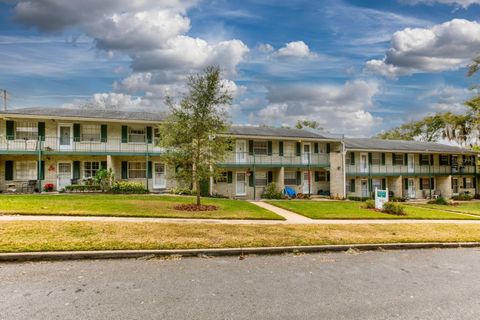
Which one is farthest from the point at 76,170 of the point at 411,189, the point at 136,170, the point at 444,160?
the point at 444,160

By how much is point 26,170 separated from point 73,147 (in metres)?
3.61

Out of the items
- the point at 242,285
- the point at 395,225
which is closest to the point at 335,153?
the point at 395,225

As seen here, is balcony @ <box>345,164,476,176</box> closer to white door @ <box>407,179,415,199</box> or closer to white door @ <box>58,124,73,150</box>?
white door @ <box>407,179,415,199</box>

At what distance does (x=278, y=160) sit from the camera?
27.6 m

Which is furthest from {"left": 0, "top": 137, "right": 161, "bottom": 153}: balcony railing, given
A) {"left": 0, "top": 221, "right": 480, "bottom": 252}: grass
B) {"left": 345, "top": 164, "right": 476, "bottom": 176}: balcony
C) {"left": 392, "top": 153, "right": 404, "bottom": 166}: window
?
{"left": 392, "top": 153, "right": 404, "bottom": 166}: window

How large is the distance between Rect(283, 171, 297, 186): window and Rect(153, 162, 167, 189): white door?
10570mm

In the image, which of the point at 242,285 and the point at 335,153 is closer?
the point at 242,285

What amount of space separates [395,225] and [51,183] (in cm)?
2169

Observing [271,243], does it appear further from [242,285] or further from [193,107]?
[193,107]

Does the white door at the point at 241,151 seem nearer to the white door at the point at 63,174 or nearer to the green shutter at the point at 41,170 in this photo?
the white door at the point at 63,174

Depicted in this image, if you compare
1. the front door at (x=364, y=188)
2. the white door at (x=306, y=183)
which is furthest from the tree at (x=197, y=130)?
the front door at (x=364, y=188)

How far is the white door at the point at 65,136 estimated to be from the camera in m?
22.7

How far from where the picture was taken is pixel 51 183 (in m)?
22.5

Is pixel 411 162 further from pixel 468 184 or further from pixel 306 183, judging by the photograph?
pixel 306 183
